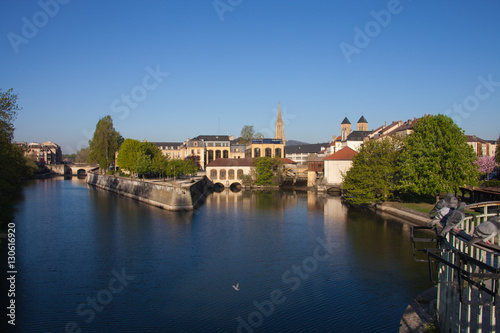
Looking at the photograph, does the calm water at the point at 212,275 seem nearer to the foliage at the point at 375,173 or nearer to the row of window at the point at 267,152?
the foliage at the point at 375,173

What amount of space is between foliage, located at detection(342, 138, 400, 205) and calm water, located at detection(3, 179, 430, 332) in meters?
8.43

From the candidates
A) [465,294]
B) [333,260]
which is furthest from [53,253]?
[465,294]

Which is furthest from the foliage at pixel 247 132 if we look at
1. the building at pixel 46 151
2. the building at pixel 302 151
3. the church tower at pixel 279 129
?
the building at pixel 46 151

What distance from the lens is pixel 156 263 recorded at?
19.6 m

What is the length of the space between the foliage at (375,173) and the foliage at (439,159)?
19.5 ft

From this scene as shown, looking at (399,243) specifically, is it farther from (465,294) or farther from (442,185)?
(465,294)

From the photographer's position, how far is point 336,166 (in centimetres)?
6097

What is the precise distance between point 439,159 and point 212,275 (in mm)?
23747

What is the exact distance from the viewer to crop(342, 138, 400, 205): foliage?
131 ft

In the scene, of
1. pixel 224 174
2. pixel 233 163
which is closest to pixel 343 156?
pixel 233 163

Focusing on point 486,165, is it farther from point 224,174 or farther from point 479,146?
point 224,174

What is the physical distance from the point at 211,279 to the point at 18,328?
7629 millimetres

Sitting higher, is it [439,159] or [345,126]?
[345,126]

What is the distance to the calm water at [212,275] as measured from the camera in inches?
519
